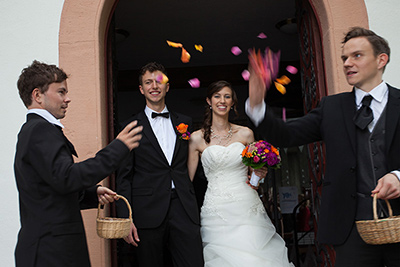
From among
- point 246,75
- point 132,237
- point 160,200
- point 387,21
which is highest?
point 246,75

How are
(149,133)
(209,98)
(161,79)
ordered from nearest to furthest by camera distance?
1. (149,133)
2. (161,79)
3. (209,98)

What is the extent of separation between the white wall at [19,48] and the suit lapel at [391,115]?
65.0 inches

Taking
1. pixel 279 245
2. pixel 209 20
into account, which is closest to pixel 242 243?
pixel 279 245

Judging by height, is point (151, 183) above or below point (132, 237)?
above

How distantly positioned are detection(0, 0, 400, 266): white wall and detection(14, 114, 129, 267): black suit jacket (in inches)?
67.4

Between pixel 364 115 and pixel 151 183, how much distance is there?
6.85 ft

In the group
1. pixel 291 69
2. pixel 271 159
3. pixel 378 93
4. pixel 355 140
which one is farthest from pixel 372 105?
pixel 291 69

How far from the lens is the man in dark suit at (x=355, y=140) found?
269 centimetres

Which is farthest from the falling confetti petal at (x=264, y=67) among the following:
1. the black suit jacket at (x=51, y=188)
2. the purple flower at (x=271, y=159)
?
the purple flower at (x=271, y=159)

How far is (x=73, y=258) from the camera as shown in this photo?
2.70 metres

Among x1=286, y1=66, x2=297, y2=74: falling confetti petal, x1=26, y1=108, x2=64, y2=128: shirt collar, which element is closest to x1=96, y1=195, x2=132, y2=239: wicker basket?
x1=26, y1=108, x2=64, y2=128: shirt collar

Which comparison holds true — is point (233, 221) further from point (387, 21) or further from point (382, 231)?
point (387, 21)

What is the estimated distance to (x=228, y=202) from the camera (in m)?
4.56

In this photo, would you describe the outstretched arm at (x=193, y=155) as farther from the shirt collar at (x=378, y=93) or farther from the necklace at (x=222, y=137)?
the shirt collar at (x=378, y=93)
